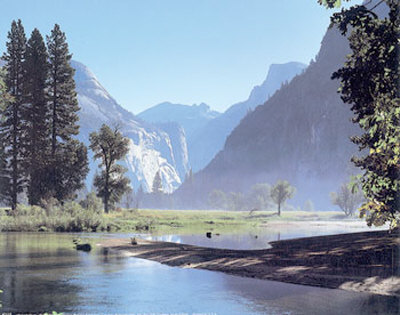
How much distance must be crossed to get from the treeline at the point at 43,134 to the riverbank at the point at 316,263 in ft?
134

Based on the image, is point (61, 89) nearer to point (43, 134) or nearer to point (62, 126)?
point (62, 126)

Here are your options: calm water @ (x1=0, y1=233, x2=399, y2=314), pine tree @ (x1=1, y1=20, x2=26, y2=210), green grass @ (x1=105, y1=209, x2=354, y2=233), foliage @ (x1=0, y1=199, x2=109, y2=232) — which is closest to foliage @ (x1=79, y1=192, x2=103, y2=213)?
green grass @ (x1=105, y1=209, x2=354, y2=233)

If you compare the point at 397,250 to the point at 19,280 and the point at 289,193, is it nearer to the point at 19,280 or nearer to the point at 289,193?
the point at 19,280

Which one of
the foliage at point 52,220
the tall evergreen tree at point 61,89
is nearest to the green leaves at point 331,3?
Answer: the foliage at point 52,220

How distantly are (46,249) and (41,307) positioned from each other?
66.2 ft

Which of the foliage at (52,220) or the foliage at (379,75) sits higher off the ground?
the foliage at (379,75)

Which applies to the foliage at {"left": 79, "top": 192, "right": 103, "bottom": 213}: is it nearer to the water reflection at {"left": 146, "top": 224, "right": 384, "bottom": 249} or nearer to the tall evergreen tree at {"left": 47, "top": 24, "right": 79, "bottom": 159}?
the tall evergreen tree at {"left": 47, "top": 24, "right": 79, "bottom": 159}

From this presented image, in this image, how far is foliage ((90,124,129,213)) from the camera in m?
81.4

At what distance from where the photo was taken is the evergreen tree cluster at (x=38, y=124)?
70.5 m

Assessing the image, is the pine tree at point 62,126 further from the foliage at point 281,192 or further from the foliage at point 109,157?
the foliage at point 281,192

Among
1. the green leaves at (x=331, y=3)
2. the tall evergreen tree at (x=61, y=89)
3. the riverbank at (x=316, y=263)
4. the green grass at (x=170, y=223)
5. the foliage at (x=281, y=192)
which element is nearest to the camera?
the green leaves at (x=331, y=3)

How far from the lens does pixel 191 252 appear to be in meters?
33.0

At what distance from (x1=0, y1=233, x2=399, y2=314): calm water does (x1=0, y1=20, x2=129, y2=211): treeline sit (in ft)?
152

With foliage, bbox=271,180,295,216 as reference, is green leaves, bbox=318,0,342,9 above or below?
above
